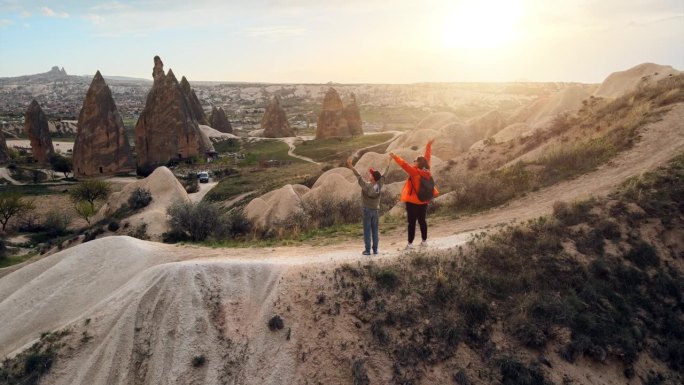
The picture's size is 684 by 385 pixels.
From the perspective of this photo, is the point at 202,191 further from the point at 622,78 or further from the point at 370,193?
the point at 622,78

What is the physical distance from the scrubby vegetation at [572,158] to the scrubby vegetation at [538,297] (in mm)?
3562

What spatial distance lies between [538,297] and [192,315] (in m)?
6.28

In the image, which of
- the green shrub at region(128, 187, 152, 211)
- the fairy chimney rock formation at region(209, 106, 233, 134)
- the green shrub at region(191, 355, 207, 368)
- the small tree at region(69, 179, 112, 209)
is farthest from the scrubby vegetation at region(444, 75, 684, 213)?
the fairy chimney rock formation at region(209, 106, 233, 134)

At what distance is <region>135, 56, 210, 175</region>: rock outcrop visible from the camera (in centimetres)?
4734

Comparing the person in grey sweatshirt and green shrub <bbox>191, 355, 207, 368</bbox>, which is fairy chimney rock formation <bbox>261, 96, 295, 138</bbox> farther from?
green shrub <bbox>191, 355, 207, 368</bbox>

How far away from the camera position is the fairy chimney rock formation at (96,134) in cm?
4488

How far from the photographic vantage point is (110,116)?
45531 mm

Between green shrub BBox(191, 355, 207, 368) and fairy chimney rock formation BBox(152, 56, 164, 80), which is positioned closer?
green shrub BBox(191, 355, 207, 368)

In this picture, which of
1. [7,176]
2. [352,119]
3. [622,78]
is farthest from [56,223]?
[622,78]

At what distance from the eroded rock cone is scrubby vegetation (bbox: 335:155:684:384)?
2128 inches

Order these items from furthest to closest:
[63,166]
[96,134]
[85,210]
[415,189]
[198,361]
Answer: [63,166], [96,134], [85,210], [415,189], [198,361]

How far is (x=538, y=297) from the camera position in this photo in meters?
8.92

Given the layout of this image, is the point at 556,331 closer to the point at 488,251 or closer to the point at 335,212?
the point at 488,251

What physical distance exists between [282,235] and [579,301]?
7977 millimetres
